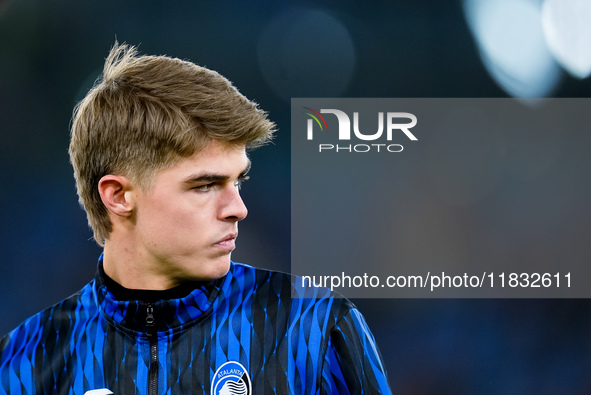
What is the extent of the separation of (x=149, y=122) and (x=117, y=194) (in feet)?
0.67

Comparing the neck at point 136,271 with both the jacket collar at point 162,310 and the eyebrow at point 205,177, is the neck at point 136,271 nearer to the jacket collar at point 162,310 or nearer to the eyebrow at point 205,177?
the jacket collar at point 162,310

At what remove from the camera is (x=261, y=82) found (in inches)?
129

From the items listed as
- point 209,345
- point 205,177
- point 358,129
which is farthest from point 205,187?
point 358,129

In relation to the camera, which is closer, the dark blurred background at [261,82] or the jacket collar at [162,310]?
the jacket collar at [162,310]

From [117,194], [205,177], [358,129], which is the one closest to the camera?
[205,177]

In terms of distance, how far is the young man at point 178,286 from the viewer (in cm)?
158

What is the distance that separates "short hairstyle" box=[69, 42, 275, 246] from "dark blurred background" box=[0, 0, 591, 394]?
5.03 ft

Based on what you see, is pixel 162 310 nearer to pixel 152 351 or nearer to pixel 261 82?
pixel 152 351

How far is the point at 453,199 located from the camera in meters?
3.36

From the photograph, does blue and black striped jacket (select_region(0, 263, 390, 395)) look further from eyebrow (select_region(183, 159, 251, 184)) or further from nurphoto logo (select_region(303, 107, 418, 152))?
nurphoto logo (select_region(303, 107, 418, 152))

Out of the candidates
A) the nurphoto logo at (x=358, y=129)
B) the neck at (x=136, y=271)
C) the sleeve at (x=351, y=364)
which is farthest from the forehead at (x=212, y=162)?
the nurphoto logo at (x=358, y=129)

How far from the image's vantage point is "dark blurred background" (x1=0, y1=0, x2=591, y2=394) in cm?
319

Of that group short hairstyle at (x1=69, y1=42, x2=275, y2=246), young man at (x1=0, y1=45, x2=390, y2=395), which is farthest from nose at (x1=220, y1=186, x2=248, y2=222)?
short hairstyle at (x1=69, y1=42, x2=275, y2=246)

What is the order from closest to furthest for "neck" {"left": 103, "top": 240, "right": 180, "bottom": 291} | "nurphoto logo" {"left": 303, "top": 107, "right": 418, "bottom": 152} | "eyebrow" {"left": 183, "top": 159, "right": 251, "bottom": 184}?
"eyebrow" {"left": 183, "top": 159, "right": 251, "bottom": 184} < "neck" {"left": 103, "top": 240, "right": 180, "bottom": 291} < "nurphoto logo" {"left": 303, "top": 107, "right": 418, "bottom": 152}
